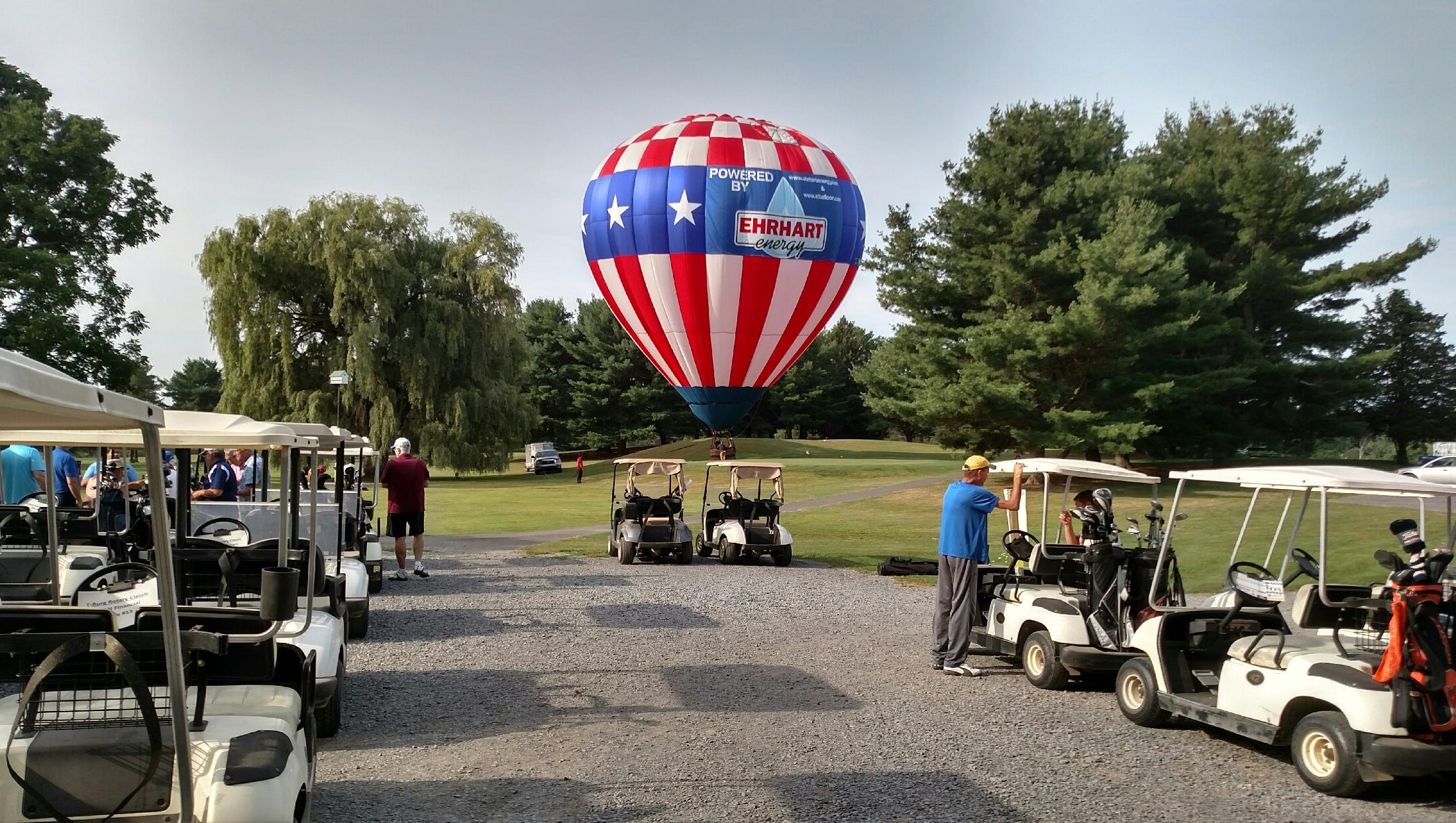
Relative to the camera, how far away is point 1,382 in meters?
2.56

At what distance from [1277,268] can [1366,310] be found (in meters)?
15.9

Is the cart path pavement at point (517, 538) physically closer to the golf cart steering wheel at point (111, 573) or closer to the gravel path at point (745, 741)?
the gravel path at point (745, 741)

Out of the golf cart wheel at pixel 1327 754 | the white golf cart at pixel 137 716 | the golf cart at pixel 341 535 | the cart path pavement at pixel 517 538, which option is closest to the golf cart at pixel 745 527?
the cart path pavement at pixel 517 538

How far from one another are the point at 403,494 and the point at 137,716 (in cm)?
1027

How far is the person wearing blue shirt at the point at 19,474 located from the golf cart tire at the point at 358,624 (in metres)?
5.07

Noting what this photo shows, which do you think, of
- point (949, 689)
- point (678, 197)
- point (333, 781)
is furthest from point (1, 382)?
point (678, 197)

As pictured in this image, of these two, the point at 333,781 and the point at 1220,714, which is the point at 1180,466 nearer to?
the point at 1220,714

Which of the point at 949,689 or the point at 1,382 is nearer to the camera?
the point at 1,382

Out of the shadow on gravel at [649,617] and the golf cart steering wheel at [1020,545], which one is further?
the shadow on gravel at [649,617]

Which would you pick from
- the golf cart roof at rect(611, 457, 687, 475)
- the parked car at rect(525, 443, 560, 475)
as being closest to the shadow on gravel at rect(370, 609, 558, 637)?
the golf cart roof at rect(611, 457, 687, 475)

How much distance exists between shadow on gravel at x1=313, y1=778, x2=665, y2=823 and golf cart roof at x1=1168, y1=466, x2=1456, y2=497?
3800 mm

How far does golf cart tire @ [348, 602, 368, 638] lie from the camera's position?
32.0 feet

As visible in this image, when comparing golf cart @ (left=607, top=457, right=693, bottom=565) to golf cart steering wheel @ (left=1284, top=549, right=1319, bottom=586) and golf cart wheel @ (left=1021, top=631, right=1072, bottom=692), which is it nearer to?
golf cart wheel @ (left=1021, top=631, right=1072, bottom=692)

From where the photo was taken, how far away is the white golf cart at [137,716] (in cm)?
361
